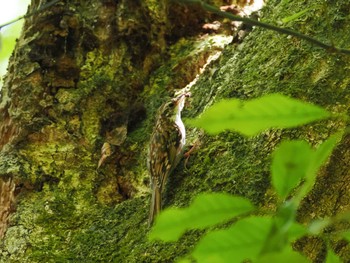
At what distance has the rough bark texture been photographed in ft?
6.28

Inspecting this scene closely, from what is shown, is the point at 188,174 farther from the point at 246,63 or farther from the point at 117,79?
the point at 117,79

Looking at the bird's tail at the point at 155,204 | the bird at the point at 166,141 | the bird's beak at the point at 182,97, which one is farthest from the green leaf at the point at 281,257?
the bird's beak at the point at 182,97

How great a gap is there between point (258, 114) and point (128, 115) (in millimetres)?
2437

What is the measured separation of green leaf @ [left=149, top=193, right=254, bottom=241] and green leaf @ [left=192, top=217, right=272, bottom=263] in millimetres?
14

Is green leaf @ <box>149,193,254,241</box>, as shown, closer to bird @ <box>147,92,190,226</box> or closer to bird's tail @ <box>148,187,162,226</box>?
bird's tail @ <box>148,187,162,226</box>

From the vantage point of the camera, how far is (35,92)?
9.73 ft

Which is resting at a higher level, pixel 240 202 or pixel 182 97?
pixel 182 97

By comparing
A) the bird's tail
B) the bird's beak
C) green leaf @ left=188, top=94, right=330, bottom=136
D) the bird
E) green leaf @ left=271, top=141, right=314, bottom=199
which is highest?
the bird's beak

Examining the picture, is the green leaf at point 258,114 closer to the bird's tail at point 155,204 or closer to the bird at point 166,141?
the bird's tail at point 155,204

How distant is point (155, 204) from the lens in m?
2.29

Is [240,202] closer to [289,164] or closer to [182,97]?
[289,164]

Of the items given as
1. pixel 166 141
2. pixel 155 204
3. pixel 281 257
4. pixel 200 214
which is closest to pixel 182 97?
pixel 166 141

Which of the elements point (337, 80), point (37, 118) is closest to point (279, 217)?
point (337, 80)

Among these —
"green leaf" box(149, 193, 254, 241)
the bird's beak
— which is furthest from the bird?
"green leaf" box(149, 193, 254, 241)
